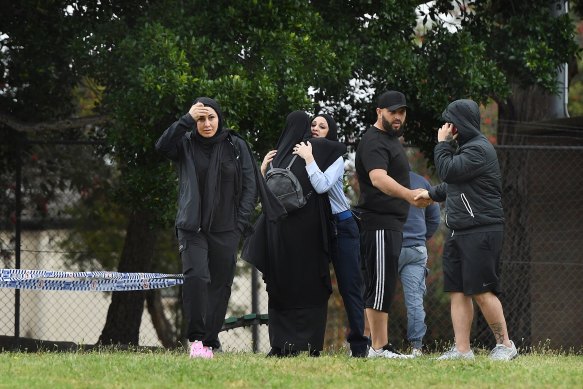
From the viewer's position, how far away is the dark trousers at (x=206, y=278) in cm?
828

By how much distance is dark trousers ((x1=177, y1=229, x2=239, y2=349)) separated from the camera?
828cm

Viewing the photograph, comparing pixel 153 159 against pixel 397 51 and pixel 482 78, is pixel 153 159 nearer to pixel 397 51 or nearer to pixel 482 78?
pixel 397 51

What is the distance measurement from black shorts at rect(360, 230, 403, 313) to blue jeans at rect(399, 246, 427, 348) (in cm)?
125

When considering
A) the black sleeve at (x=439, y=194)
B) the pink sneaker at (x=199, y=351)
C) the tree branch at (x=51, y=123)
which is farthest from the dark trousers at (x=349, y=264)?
the tree branch at (x=51, y=123)

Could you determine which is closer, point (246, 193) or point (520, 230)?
point (246, 193)

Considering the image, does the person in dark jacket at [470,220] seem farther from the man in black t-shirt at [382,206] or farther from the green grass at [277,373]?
the green grass at [277,373]

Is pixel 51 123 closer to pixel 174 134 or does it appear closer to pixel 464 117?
pixel 174 134

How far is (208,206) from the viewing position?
27.5 feet

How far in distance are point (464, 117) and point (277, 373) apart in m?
2.54

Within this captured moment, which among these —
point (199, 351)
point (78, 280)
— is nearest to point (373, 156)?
point (199, 351)

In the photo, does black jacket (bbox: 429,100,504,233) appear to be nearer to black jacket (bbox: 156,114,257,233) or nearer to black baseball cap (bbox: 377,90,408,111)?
black baseball cap (bbox: 377,90,408,111)

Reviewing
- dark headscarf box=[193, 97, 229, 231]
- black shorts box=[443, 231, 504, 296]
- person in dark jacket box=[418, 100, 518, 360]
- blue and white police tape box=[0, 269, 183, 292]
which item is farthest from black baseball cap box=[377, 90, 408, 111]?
blue and white police tape box=[0, 269, 183, 292]

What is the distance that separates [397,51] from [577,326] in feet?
14.4

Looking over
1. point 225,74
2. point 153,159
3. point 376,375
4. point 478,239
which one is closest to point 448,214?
point 478,239
